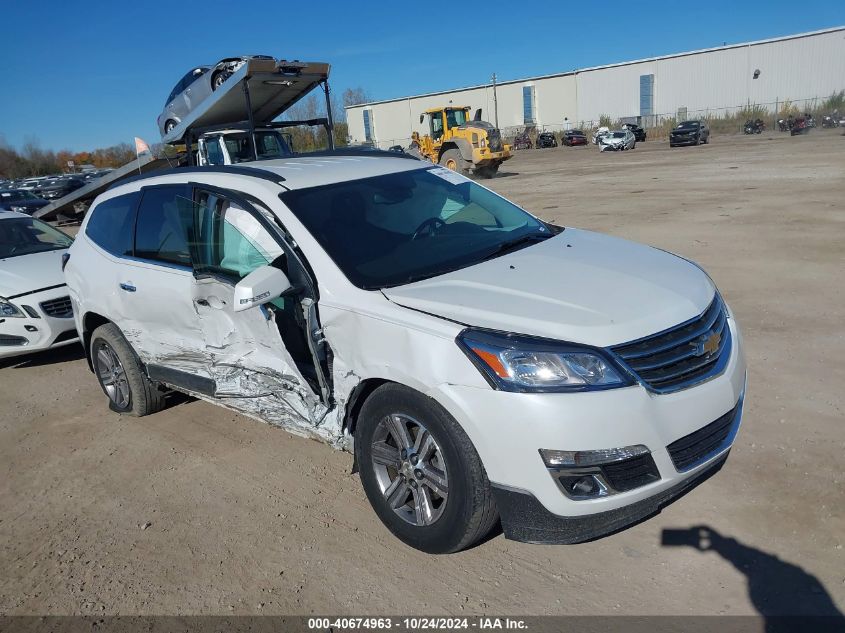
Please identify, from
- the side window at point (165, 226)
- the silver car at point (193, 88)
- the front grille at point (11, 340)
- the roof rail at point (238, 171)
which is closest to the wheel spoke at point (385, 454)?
the roof rail at point (238, 171)

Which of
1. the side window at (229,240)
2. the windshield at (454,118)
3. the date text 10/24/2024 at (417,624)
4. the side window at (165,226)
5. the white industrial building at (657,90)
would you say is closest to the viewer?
the date text 10/24/2024 at (417,624)

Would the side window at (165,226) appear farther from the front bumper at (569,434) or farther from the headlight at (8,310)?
the headlight at (8,310)

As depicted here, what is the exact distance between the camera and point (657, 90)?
2813 inches

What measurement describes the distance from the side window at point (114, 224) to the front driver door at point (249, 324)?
0.99 m

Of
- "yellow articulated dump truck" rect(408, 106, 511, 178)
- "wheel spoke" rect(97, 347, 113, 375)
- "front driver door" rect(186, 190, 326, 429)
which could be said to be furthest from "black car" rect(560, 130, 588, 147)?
"front driver door" rect(186, 190, 326, 429)

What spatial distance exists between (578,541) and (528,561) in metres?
0.44

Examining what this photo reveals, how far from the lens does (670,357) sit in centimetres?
279

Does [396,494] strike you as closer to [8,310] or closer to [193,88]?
[8,310]

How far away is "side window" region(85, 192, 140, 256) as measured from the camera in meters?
4.87

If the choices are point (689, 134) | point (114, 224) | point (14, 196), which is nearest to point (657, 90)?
point (689, 134)

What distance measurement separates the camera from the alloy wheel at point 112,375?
511 centimetres

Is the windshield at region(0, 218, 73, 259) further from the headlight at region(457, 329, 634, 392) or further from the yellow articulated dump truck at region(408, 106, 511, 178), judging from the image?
the yellow articulated dump truck at region(408, 106, 511, 178)

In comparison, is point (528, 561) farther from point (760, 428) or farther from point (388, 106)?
point (388, 106)

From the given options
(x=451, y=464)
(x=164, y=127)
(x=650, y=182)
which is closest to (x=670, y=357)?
(x=451, y=464)
